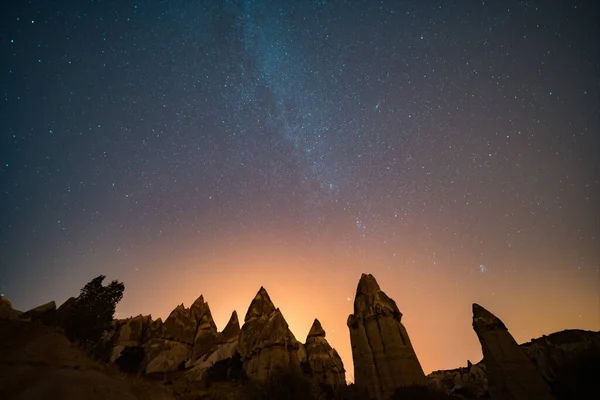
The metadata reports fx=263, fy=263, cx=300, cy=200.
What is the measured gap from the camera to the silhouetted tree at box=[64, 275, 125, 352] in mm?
26562

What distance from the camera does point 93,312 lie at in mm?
28703

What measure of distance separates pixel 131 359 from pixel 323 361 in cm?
2919

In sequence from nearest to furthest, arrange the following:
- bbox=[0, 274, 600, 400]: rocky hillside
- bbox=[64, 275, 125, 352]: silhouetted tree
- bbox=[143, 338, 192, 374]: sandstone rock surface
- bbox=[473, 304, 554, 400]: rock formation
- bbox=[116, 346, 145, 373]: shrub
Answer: bbox=[0, 274, 600, 400]: rocky hillside
bbox=[473, 304, 554, 400]: rock formation
bbox=[64, 275, 125, 352]: silhouetted tree
bbox=[116, 346, 145, 373]: shrub
bbox=[143, 338, 192, 374]: sandstone rock surface

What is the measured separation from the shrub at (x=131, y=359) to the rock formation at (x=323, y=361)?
25857 millimetres

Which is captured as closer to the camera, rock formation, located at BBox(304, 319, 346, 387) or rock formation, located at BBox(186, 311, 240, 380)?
rock formation, located at BBox(304, 319, 346, 387)

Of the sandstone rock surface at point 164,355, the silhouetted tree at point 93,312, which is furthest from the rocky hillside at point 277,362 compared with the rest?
the silhouetted tree at point 93,312

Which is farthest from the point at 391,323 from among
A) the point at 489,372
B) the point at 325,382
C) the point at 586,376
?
the point at 325,382

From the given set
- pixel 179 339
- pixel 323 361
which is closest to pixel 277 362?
pixel 323 361

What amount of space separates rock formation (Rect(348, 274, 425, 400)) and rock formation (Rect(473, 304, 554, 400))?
5.50 meters

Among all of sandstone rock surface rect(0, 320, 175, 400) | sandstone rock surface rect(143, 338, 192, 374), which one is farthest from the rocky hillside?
sandstone rock surface rect(143, 338, 192, 374)

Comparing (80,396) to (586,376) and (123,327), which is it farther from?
(123,327)

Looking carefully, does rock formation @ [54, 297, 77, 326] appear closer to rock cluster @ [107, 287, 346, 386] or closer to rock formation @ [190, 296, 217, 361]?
rock cluster @ [107, 287, 346, 386]

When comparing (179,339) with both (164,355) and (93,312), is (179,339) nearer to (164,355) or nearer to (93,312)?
(164,355)

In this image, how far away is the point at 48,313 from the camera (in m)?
32.5
